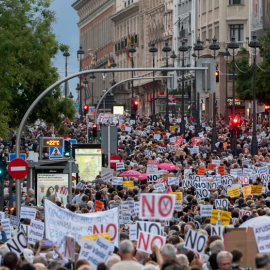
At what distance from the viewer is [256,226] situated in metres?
10.4

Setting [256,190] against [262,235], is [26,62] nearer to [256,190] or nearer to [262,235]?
[256,190]

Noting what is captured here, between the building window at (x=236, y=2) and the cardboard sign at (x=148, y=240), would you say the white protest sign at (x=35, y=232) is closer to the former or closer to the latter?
the cardboard sign at (x=148, y=240)

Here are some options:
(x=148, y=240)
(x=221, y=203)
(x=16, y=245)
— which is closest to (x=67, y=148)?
(x=221, y=203)

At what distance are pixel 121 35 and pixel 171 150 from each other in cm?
8956

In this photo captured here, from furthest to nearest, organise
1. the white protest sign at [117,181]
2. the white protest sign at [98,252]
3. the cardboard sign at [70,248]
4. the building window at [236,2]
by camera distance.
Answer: the building window at [236,2], the white protest sign at [117,181], the cardboard sign at [70,248], the white protest sign at [98,252]

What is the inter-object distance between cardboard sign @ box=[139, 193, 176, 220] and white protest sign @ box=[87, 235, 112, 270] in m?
0.79

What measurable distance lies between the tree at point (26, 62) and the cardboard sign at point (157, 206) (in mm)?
18634

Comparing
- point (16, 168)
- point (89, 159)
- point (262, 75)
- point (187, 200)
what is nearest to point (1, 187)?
point (16, 168)

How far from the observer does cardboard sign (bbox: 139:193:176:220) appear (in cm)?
1037

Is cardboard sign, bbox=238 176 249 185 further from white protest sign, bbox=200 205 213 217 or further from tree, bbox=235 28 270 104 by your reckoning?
tree, bbox=235 28 270 104

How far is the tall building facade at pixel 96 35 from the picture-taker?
5251 inches

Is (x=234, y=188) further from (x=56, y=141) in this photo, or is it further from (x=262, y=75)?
(x=262, y=75)

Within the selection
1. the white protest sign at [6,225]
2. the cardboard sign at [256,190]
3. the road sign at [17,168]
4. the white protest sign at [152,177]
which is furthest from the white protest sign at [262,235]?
the white protest sign at [152,177]

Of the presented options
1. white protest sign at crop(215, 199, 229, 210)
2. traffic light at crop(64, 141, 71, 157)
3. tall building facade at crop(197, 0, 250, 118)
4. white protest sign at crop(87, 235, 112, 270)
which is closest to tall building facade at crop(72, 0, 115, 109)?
tall building facade at crop(197, 0, 250, 118)
